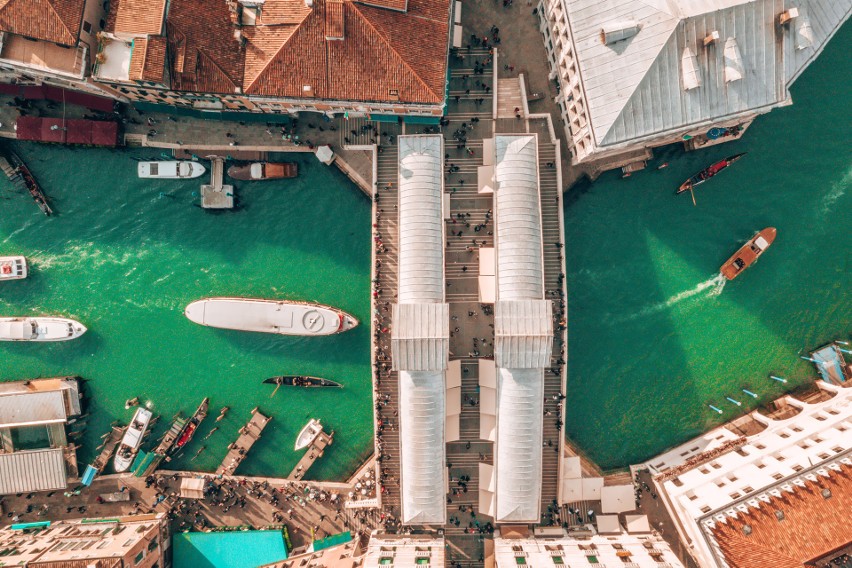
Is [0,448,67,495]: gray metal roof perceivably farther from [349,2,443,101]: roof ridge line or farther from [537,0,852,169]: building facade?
[537,0,852,169]: building facade

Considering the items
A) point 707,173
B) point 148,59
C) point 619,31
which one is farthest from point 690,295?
point 148,59

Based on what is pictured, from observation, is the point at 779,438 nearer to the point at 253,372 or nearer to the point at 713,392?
the point at 713,392

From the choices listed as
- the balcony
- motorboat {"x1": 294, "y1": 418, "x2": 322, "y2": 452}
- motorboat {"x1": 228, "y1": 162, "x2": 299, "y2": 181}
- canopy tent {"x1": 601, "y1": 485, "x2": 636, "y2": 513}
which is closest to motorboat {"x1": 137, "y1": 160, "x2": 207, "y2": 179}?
motorboat {"x1": 228, "y1": 162, "x2": 299, "y2": 181}

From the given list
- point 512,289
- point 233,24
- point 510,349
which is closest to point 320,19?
point 233,24

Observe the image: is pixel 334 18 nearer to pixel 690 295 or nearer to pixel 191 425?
pixel 191 425

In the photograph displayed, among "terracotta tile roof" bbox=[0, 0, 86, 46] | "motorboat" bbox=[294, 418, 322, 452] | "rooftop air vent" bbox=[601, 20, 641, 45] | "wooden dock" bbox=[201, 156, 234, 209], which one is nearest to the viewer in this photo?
"terracotta tile roof" bbox=[0, 0, 86, 46]

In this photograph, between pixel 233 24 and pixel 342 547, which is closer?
pixel 233 24
